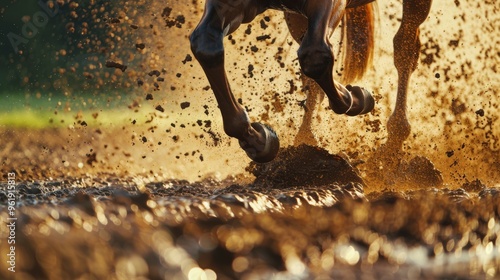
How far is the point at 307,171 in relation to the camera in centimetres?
538

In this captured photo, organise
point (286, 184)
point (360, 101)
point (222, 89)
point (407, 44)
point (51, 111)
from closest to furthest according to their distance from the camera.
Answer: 1. point (222, 89)
2. point (360, 101)
3. point (286, 184)
4. point (407, 44)
5. point (51, 111)

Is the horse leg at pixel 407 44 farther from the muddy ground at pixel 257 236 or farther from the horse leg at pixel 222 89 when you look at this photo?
the horse leg at pixel 222 89

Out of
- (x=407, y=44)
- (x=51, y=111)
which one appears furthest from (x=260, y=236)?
(x=51, y=111)

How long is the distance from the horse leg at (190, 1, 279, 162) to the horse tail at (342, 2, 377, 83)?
205cm

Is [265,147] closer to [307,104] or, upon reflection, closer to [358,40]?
[307,104]

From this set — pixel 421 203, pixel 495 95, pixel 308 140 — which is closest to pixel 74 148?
pixel 308 140

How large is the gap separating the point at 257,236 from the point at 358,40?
341cm

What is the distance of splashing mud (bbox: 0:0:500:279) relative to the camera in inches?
111

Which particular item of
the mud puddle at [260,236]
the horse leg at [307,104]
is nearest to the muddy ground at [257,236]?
the mud puddle at [260,236]

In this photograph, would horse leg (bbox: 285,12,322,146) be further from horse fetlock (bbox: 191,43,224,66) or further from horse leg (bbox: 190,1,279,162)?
horse fetlock (bbox: 191,43,224,66)

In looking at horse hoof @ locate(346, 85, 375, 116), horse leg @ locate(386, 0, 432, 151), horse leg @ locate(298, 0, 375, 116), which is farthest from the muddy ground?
horse leg @ locate(386, 0, 432, 151)

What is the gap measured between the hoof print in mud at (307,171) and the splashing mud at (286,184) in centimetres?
1

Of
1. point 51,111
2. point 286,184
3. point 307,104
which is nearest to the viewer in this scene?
point 286,184

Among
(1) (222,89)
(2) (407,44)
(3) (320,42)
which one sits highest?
(3) (320,42)
